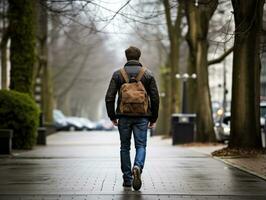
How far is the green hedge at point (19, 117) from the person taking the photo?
945 inches

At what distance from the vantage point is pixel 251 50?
777 inches

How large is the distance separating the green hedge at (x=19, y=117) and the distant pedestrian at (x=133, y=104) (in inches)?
539

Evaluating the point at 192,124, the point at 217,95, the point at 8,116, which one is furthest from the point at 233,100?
the point at 217,95

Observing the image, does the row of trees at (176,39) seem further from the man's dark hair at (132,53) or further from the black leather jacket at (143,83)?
the black leather jacket at (143,83)

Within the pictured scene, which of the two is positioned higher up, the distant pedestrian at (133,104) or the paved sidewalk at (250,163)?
the distant pedestrian at (133,104)

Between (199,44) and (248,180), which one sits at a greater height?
(199,44)

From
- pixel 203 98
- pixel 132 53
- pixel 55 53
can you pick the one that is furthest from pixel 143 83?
pixel 55 53

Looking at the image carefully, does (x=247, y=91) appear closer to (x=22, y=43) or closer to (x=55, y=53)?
(x=22, y=43)

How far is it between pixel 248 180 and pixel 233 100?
27.0ft

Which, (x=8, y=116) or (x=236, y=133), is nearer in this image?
(x=236, y=133)

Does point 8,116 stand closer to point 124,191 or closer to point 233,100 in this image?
point 233,100

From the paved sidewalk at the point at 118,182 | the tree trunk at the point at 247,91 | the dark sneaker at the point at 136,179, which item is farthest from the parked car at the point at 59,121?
the dark sneaker at the point at 136,179

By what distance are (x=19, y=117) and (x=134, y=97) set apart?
1425 centimetres

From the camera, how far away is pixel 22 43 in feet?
92.7
